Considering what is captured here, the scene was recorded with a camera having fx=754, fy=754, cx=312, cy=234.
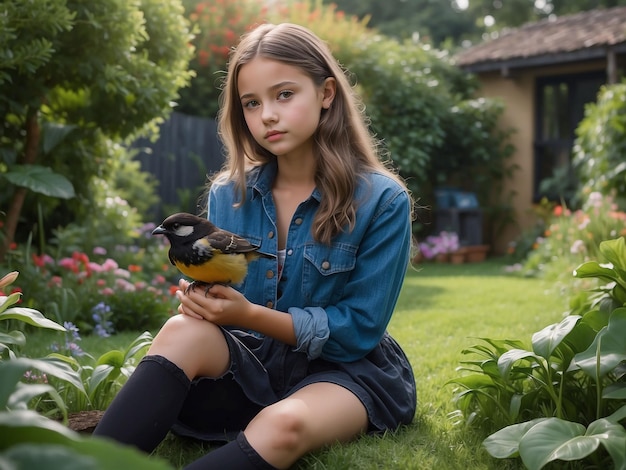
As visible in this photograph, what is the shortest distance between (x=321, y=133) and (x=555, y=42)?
969 centimetres

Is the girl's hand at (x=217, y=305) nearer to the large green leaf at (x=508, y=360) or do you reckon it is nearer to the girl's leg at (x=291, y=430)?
the girl's leg at (x=291, y=430)

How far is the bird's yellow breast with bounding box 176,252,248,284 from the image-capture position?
7.10 feet

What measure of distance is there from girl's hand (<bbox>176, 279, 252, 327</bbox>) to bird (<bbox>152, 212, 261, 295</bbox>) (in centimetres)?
4

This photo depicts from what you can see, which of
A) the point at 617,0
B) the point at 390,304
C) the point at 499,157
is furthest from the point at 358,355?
the point at 617,0

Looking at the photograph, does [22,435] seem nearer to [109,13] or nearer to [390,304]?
[390,304]

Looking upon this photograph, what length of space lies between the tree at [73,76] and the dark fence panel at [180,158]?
3537mm

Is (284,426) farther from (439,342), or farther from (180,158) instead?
(180,158)

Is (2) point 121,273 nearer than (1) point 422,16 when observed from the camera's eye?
Yes

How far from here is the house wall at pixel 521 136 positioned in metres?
11.6

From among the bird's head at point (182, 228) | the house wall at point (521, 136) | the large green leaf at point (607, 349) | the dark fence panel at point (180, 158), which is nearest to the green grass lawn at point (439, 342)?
the large green leaf at point (607, 349)

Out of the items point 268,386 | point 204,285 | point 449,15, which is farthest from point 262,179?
point 449,15

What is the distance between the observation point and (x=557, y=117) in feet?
38.4

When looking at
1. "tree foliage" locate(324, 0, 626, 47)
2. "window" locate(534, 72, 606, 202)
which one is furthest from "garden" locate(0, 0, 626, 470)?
"tree foliage" locate(324, 0, 626, 47)

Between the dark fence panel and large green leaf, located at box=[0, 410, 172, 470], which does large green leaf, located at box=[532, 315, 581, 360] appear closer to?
large green leaf, located at box=[0, 410, 172, 470]
